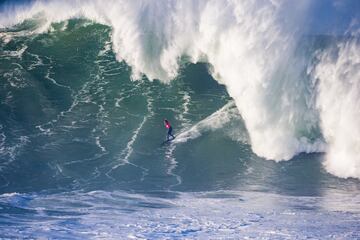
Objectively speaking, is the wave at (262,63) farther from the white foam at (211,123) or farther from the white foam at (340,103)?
the white foam at (211,123)

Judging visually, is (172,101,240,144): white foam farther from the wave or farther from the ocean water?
the wave

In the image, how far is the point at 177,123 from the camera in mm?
14133

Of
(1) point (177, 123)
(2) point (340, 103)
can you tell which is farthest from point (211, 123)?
(2) point (340, 103)

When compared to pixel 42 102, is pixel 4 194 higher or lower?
lower

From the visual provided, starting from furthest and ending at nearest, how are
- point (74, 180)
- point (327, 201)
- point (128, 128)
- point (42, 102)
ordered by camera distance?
1. point (42, 102)
2. point (128, 128)
3. point (74, 180)
4. point (327, 201)

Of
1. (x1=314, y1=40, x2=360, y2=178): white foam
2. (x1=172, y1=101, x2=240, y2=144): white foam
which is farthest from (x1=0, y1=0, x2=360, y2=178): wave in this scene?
(x1=172, y1=101, x2=240, y2=144): white foam

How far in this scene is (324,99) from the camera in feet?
41.6

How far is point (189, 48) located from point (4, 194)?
755 cm

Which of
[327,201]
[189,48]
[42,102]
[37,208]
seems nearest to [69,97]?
[42,102]

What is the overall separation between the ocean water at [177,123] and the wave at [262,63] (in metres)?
0.03

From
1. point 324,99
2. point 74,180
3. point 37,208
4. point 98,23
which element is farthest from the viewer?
point 98,23

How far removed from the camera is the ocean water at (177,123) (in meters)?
8.55

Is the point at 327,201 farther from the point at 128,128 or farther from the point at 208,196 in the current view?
the point at 128,128

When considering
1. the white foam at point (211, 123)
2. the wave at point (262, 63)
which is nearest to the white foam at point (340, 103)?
the wave at point (262, 63)
